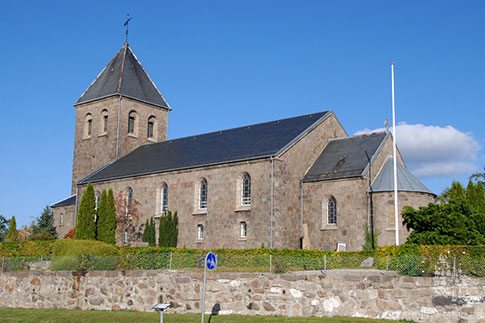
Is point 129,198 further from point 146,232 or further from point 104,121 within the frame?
A: point 104,121

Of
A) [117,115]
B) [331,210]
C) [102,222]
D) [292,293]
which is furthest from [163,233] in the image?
[292,293]

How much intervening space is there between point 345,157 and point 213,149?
9.58 metres

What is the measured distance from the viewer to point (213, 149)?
129ft

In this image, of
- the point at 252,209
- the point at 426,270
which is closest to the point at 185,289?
the point at 426,270

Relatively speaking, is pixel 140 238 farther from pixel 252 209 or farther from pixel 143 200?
pixel 252 209

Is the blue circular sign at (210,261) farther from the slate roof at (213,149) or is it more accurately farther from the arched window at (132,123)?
the arched window at (132,123)

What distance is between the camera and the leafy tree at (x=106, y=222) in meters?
38.9

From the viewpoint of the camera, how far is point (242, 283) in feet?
60.5

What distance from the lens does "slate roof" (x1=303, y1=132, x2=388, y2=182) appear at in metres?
34.0

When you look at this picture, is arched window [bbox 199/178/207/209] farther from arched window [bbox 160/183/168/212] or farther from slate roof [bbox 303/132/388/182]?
slate roof [bbox 303/132/388/182]

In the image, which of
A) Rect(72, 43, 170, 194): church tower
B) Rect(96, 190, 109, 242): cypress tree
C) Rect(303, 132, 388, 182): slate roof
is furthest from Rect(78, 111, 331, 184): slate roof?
Rect(96, 190, 109, 242): cypress tree

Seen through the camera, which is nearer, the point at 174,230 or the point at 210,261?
the point at 210,261

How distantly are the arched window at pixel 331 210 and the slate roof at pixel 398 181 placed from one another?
2594 millimetres

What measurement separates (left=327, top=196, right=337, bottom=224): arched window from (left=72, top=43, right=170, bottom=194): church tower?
20.9 m
